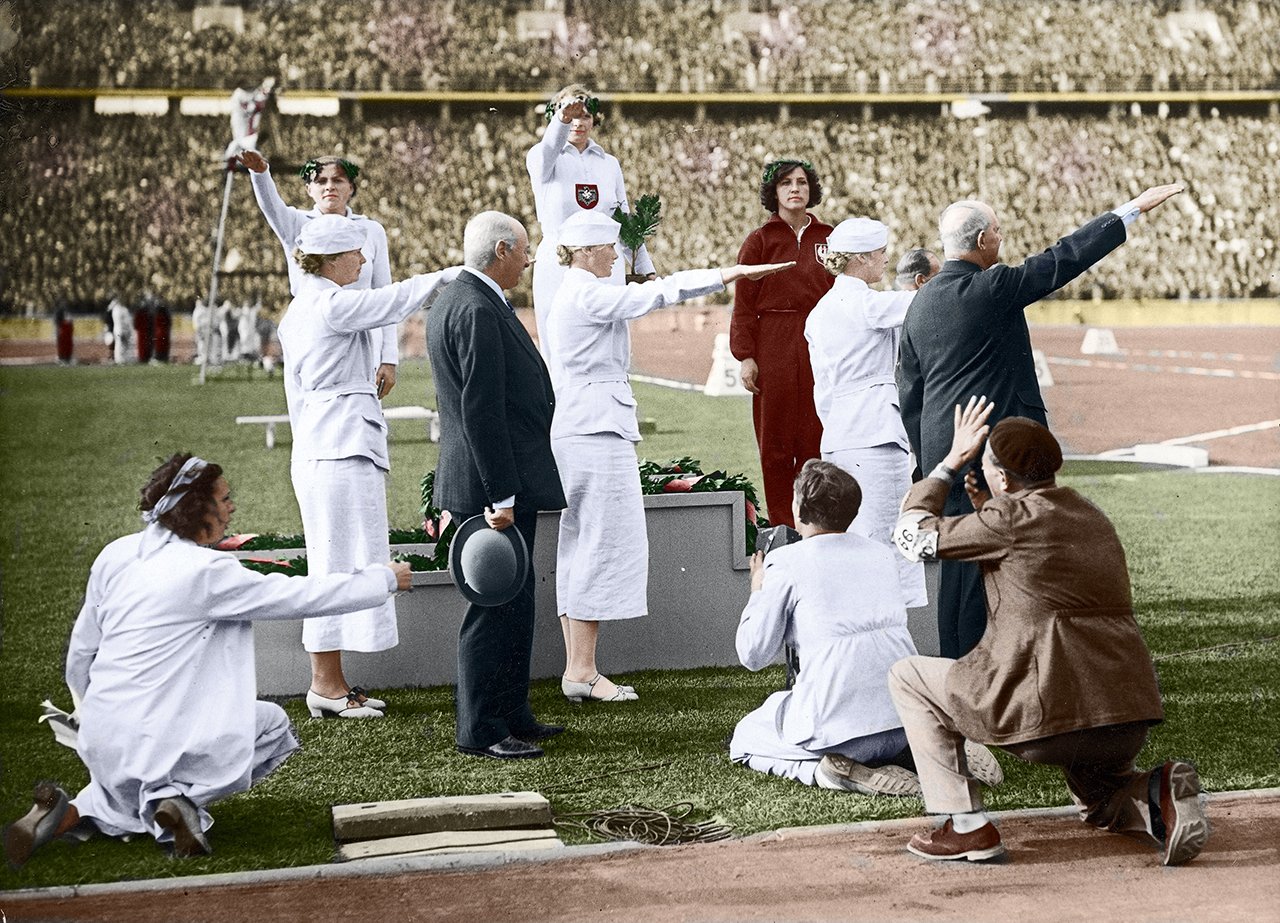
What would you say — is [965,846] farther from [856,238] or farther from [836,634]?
[856,238]

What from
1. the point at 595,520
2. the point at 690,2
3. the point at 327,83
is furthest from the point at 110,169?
the point at 595,520

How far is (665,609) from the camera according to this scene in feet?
24.2

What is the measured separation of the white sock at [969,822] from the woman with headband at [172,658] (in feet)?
5.61

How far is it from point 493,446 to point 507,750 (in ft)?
3.51

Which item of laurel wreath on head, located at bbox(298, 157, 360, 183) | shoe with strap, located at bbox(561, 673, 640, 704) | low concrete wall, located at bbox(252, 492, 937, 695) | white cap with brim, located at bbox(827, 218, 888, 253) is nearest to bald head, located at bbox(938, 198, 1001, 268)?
white cap with brim, located at bbox(827, 218, 888, 253)

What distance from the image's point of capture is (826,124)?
39.0 m

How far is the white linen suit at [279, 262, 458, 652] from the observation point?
654 centimetres

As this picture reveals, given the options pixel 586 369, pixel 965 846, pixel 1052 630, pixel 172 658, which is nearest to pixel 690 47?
pixel 586 369

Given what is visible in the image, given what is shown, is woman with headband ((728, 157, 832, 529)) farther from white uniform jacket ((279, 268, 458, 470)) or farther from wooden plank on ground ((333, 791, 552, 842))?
wooden plank on ground ((333, 791, 552, 842))

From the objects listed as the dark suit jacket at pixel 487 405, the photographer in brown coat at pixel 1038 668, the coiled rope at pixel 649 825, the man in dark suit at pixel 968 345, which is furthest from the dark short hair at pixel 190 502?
the man in dark suit at pixel 968 345

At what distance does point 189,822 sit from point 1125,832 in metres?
2.68

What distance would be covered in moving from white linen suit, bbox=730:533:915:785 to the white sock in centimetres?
74

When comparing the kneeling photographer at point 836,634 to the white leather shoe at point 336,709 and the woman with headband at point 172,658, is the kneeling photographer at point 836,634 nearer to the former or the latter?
the woman with headband at point 172,658

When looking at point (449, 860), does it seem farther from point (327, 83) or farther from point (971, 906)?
point (327, 83)
